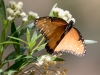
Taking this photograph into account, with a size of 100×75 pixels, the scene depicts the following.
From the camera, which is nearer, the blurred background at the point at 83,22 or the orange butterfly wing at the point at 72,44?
the orange butterfly wing at the point at 72,44

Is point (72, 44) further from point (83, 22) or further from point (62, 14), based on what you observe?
point (83, 22)

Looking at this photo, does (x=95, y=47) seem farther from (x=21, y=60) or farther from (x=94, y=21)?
(x=21, y=60)

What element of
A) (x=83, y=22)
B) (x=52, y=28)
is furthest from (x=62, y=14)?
(x=83, y=22)

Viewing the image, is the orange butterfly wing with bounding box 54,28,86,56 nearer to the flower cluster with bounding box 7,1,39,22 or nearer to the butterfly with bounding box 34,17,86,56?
the butterfly with bounding box 34,17,86,56

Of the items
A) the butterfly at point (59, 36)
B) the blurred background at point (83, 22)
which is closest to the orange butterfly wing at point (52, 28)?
the butterfly at point (59, 36)

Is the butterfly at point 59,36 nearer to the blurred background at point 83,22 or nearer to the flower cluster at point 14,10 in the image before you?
the flower cluster at point 14,10

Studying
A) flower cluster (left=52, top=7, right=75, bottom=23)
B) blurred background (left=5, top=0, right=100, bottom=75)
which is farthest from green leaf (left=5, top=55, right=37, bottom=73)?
blurred background (left=5, top=0, right=100, bottom=75)

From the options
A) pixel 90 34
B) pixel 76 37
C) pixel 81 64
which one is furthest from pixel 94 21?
pixel 76 37
